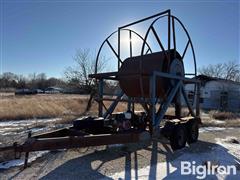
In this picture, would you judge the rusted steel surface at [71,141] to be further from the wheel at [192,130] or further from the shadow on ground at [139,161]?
A: the wheel at [192,130]

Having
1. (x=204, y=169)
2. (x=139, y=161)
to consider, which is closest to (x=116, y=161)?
(x=139, y=161)

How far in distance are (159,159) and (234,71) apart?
163 feet

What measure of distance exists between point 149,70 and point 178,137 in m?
1.88

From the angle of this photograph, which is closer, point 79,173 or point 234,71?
point 79,173

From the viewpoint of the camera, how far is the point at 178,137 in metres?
5.87

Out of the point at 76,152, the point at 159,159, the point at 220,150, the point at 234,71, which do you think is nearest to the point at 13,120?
the point at 76,152

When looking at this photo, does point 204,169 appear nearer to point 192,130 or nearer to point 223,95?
point 192,130

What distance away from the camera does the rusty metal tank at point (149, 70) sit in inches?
242

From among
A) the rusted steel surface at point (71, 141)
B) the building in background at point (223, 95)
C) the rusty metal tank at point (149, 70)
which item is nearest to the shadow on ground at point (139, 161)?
the rusted steel surface at point (71, 141)

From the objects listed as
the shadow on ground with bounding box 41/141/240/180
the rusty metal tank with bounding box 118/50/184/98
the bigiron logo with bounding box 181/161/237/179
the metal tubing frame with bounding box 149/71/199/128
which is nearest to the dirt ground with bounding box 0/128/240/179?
the shadow on ground with bounding box 41/141/240/180

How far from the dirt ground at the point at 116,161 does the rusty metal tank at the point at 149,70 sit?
149 cm

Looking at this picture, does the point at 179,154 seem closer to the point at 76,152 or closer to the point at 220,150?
the point at 220,150

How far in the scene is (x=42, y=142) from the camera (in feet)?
12.6

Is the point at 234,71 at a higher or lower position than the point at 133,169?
higher
